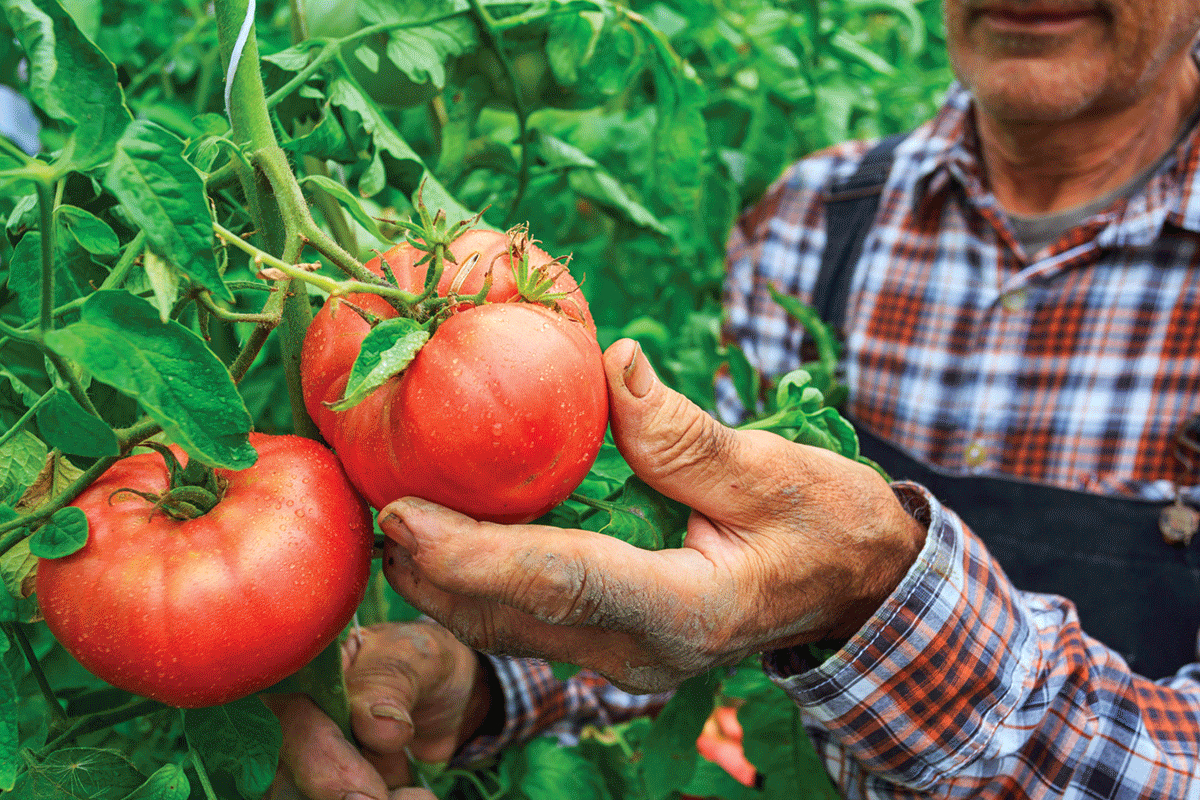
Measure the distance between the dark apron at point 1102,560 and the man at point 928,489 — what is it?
1 centimetres

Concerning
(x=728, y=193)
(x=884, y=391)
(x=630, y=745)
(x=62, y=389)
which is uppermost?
(x=62, y=389)

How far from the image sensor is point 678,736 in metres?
0.94

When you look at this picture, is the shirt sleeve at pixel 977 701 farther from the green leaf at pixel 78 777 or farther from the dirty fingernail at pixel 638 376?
the green leaf at pixel 78 777

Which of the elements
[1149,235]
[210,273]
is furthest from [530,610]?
[1149,235]

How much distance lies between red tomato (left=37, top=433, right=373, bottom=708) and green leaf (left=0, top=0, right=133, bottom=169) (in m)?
0.22

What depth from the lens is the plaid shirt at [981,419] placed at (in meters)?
0.86

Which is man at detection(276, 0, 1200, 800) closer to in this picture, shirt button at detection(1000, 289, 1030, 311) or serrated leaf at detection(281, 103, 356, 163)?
shirt button at detection(1000, 289, 1030, 311)

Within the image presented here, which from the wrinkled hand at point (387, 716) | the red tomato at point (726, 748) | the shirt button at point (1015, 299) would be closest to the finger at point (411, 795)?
the wrinkled hand at point (387, 716)

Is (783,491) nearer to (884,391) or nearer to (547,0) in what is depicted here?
(547,0)

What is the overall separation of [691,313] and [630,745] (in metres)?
0.77

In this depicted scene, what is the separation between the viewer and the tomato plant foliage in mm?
474

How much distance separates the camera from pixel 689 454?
2.26 ft

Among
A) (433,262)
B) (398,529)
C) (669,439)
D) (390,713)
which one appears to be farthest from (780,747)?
(433,262)

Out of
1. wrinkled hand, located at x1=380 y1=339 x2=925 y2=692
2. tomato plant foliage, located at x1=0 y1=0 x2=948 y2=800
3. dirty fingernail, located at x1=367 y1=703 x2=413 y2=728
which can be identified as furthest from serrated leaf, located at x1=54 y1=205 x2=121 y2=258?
dirty fingernail, located at x1=367 y1=703 x2=413 y2=728
